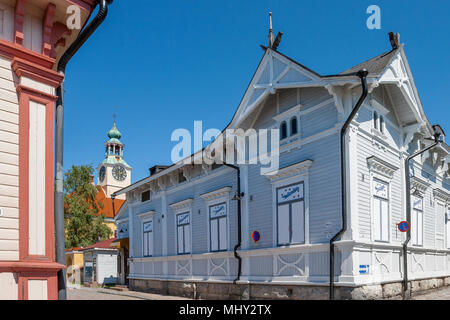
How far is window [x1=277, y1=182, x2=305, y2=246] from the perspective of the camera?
45.0 ft

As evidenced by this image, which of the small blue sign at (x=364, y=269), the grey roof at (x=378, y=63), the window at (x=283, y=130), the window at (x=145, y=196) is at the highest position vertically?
the grey roof at (x=378, y=63)

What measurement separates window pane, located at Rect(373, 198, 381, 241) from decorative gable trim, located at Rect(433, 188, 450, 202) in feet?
18.7

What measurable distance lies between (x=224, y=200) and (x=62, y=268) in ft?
37.0

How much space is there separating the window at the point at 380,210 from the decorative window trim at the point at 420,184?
7.68ft

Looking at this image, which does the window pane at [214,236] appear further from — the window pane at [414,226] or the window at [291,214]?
the window pane at [414,226]

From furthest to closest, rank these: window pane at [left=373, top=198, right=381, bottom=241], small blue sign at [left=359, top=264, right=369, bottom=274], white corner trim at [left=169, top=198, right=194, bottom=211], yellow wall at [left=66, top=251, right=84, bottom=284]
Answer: yellow wall at [left=66, top=251, right=84, bottom=284] < white corner trim at [left=169, top=198, right=194, bottom=211] < window pane at [left=373, top=198, right=381, bottom=241] < small blue sign at [left=359, top=264, right=369, bottom=274]

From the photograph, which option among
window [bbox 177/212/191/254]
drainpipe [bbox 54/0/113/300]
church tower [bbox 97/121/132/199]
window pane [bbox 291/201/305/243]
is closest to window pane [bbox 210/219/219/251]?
window [bbox 177/212/191/254]

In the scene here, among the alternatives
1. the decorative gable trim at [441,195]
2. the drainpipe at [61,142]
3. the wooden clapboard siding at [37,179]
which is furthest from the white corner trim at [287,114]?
the wooden clapboard siding at [37,179]

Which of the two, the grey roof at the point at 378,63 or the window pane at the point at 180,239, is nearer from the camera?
the grey roof at the point at 378,63

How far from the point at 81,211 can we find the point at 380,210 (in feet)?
119

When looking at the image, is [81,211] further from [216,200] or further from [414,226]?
[414,226]

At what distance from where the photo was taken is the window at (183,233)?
19547 mm

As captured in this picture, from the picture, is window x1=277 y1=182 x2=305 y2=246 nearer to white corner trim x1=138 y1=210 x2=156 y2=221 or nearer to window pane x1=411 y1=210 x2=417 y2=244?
window pane x1=411 y1=210 x2=417 y2=244

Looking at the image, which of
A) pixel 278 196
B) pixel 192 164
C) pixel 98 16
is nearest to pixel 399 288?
pixel 278 196
